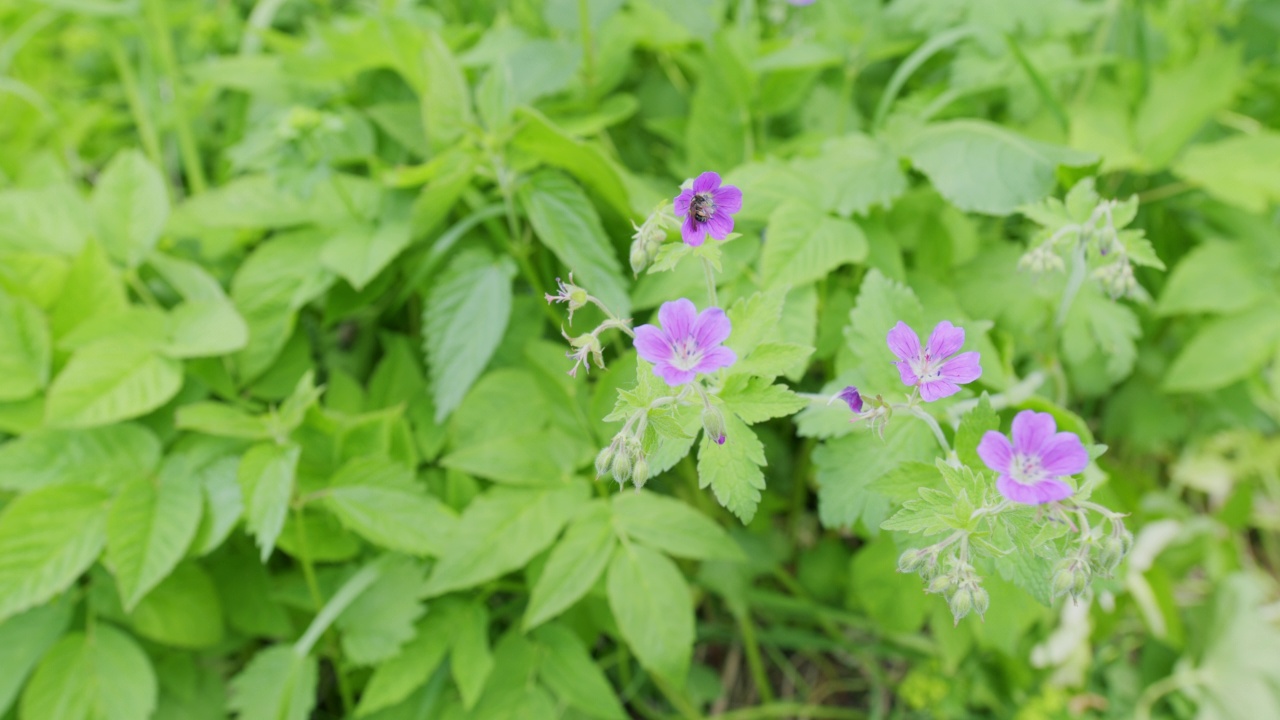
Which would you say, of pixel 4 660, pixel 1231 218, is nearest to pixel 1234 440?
pixel 1231 218

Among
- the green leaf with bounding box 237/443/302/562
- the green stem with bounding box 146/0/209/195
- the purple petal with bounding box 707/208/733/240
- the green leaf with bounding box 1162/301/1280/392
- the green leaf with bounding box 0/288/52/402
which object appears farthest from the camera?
the green stem with bounding box 146/0/209/195

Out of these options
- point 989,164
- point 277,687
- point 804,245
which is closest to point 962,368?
point 804,245

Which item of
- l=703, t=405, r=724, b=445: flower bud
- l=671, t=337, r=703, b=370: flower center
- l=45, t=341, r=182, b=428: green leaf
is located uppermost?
l=671, t=337, r=703, b=370: flower center

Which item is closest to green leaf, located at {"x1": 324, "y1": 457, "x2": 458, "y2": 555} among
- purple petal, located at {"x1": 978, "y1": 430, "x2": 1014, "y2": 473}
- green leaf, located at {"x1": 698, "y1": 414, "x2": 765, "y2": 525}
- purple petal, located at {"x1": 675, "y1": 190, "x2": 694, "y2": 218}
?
green leaf, located at {"x1": 698, "y1": 414, "x2": 765, "y2": 525}

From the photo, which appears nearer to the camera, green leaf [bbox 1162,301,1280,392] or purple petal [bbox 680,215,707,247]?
purple petal [bbox 680,215,707,247]

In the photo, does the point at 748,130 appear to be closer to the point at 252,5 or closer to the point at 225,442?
the point at 225,442

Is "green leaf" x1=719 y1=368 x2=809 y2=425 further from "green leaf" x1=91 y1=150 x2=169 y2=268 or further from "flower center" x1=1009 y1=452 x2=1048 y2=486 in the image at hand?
"green leaf" x1=91 y1=150 x2=169 y2=268

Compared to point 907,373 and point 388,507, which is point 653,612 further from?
point 907,373

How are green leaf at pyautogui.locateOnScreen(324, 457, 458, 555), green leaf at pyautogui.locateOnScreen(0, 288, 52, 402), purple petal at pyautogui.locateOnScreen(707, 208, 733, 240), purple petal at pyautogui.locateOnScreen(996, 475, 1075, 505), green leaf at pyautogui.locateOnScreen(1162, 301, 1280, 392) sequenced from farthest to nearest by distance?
1. green leaf at pyautogui.locateOnScreen(1162, 301, 1280, 392)
2. green leaf at pyautogui.locateOnScreen(0, 288, 52, 402)
3. green leaf at pyautogui.locateOnScreen(324, 457, 458, 555)
4. purple petal at pyautogui.locateOnScreen(707, 208, 733, 240)
5. purple petal at pyautogui.locateOnScreen(996, 475, 1075, 505)
